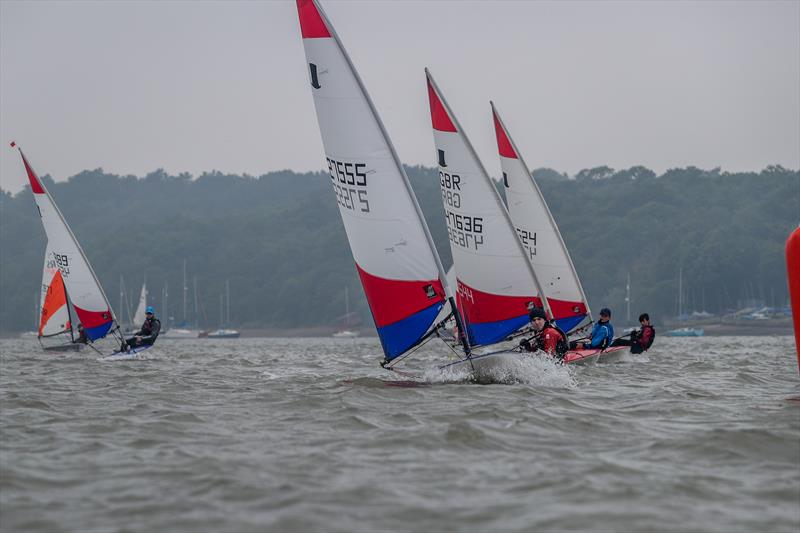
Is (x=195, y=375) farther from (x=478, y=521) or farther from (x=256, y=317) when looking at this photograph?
(x=256, y=317)

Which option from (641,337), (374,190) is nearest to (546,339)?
(374,190)

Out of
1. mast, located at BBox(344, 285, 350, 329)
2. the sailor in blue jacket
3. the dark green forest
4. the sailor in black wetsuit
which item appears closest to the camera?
the sailor in blue jacket

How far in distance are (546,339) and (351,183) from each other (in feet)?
12.5

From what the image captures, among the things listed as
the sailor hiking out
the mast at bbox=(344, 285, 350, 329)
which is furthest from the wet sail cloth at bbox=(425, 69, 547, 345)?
the mast at bbox=(344, 285, 350, 329)

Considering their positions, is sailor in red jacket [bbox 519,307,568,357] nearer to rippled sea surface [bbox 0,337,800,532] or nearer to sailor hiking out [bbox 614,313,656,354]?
rippled sea surface [bbox 0,337,800,532]

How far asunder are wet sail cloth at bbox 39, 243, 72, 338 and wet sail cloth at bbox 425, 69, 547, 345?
22.1 m

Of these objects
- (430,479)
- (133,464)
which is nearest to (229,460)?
(133,464)

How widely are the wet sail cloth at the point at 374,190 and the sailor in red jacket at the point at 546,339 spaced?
1.85 metres

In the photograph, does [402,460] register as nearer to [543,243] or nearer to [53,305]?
[543,243]

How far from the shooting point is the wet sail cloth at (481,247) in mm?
19422

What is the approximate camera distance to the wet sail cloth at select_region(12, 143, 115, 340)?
30.5m

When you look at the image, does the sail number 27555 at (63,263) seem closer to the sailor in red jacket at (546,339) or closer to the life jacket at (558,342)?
the sailor in red jacket at (546,339)

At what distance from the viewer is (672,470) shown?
8344 mm

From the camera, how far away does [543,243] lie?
2562 cm
